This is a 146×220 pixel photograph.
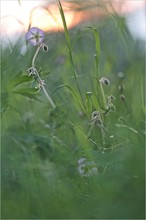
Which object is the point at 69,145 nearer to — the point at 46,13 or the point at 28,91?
the point at 28,91

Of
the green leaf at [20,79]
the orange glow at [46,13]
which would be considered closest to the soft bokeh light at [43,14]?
the orange glow at [46,13]

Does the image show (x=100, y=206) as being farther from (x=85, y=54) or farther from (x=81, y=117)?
(x=85, y=54)

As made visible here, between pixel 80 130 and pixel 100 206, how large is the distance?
12.1 inches

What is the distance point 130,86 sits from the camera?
1.46 metres

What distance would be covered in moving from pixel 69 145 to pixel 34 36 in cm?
32

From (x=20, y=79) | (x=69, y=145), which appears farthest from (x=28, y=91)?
(x=69, y=145)

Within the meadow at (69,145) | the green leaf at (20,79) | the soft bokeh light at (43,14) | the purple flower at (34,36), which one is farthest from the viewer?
the soft bokeh light at (43,14)

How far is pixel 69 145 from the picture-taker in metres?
1.13

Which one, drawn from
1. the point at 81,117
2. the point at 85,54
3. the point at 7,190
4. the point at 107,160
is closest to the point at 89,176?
the point at 107,160

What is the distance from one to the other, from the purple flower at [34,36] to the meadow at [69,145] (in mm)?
58

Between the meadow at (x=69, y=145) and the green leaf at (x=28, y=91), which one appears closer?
the meadow at (x=69, y=145)

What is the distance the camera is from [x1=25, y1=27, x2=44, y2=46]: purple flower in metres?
1.27

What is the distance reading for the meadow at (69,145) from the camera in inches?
32.6

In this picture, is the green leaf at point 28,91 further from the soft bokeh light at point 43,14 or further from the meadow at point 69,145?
the soft bokeh light at point 43,14
